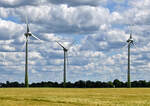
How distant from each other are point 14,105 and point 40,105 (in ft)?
12.8

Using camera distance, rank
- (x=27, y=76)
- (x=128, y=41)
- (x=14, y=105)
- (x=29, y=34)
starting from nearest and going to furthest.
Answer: (x=14, y=105) → (x=27, y=76) → (x=29, y=34) → (x=128, y=41)

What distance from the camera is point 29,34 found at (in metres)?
160

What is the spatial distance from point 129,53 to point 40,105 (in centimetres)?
11104

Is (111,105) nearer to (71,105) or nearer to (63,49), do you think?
(71,105)

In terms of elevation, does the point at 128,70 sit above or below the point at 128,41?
below

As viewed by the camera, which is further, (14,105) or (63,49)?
(63,49)

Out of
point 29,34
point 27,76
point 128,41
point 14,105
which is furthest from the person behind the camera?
point 128,41

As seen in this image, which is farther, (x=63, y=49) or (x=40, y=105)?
(x=63, y=49)

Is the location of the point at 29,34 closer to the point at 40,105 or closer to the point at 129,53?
the point at 129,53

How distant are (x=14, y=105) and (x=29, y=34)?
108919mm

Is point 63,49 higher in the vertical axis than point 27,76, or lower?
higher

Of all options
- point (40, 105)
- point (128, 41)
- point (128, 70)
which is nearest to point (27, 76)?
point (128, 70)

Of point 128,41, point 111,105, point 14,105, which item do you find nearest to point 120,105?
point 111,105

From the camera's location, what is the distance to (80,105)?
2154 inches
